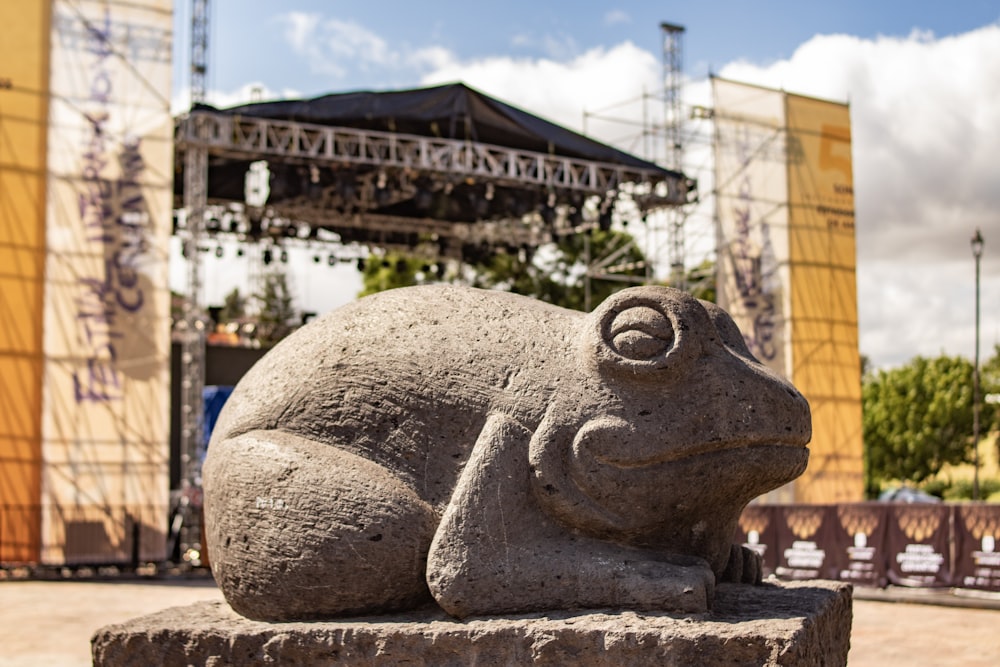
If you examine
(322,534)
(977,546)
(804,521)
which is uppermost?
(322,534)

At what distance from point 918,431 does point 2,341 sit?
34.8 m

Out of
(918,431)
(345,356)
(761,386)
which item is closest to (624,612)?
(761,386)

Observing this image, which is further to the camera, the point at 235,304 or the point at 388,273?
the point at 235,304

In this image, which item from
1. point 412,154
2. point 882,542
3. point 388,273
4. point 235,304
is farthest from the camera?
point 235,304

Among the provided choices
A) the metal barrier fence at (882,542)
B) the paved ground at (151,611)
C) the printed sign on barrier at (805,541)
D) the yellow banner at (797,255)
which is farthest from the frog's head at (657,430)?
the yellow banner at (797,255)

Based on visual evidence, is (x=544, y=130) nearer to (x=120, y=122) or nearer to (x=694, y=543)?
(x=120, y=122)

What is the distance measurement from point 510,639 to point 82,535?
12150 mm

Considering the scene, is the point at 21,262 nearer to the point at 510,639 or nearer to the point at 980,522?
the point at 510,639

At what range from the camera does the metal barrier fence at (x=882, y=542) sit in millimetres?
11820

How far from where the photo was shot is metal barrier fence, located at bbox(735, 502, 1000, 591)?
38.8 feet

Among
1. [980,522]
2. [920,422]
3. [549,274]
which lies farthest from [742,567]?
[920,422]

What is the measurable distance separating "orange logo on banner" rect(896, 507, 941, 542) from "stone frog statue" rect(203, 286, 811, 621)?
9597mm

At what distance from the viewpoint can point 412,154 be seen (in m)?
17.6

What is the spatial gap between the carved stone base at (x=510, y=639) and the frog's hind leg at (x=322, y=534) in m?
0.09
